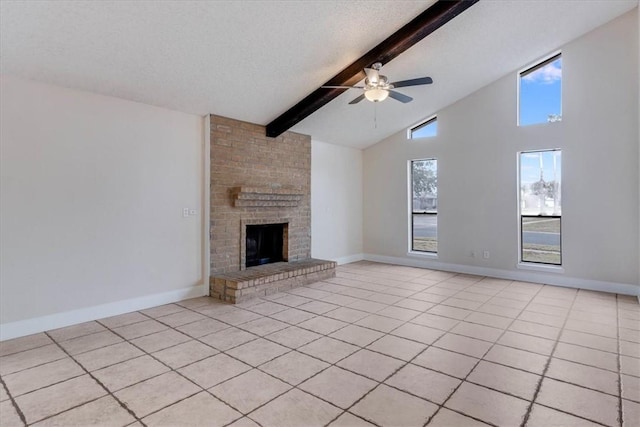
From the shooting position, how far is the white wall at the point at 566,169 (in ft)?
16.3

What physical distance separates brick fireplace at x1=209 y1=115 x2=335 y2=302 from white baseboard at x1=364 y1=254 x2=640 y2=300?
6.74 ft

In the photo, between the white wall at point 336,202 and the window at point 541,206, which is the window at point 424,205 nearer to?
the white wall at point 336,202

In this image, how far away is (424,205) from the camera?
7.13 metres

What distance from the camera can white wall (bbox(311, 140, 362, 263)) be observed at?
6.86 m

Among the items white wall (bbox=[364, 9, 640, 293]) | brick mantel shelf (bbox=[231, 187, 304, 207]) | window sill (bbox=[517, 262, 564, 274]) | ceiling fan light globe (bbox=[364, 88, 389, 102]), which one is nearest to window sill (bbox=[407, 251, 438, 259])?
white wall (bbox=[364, 9, 640, 293])

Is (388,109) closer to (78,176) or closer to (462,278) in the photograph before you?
(462,278)

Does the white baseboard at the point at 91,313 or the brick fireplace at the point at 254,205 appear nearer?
the white baseboard at the point at 91,313

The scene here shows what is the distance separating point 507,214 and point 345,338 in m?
4.22

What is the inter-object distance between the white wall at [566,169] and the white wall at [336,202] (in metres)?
0.85

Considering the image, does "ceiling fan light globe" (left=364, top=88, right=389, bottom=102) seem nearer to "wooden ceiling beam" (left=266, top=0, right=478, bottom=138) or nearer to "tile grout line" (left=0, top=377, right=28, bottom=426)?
"wooden ceiling beam" (left=266, top=0, right=478, bottom=138)

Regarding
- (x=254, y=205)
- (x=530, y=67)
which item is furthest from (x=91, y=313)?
(x=530, y=67)

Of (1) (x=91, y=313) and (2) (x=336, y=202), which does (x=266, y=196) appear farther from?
(1) (x=91, y=313)

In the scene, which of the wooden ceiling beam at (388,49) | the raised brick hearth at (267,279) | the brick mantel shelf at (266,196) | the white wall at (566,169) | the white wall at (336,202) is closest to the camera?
the wooden ceiling beam at (388,49)

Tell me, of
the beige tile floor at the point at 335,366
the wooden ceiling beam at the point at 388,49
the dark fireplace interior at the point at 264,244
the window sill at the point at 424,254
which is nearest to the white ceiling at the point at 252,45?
the wooden ceiling beam at the point at 388,49
